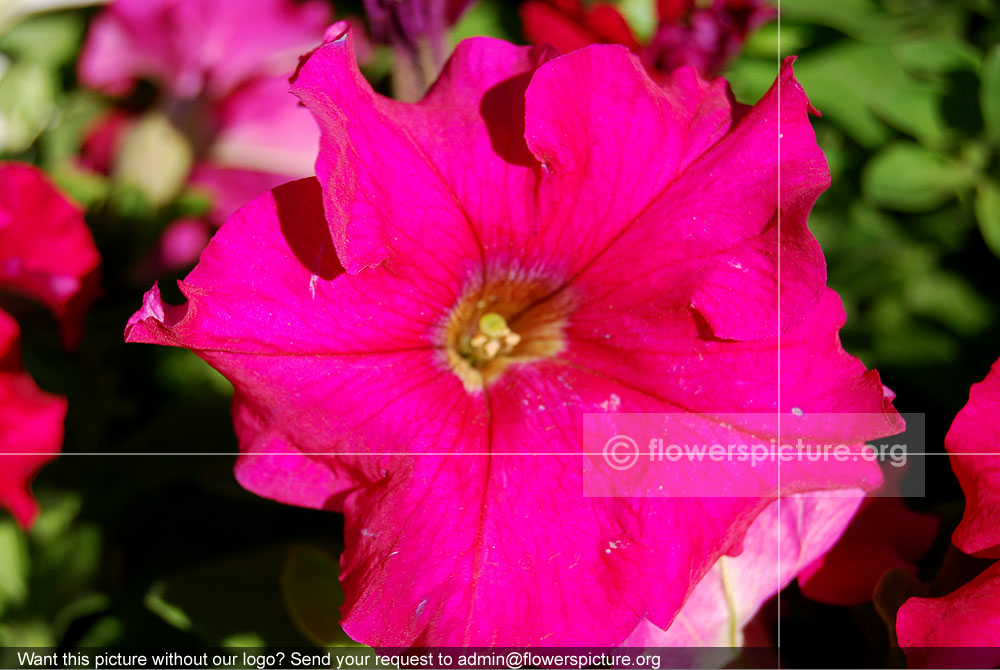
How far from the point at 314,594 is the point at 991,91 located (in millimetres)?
621

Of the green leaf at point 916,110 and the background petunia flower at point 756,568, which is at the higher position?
the green leaf at point 916,110

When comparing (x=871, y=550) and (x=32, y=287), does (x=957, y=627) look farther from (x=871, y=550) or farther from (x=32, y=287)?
(x=32, y=287)

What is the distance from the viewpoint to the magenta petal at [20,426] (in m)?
0.59

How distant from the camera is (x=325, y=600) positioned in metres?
→ 0.61

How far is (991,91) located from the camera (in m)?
0.68

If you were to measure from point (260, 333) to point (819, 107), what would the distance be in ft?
1.74

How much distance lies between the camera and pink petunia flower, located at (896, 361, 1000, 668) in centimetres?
47

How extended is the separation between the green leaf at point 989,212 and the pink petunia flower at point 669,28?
9.0 inches

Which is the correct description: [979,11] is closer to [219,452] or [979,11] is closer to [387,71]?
[387,71]

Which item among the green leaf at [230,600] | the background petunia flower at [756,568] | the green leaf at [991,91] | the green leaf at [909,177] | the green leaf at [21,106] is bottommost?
the green leaf at [230,600]

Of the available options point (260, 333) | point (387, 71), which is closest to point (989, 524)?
point (260, 333)

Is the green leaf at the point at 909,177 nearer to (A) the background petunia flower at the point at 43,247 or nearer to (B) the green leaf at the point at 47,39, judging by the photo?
(A) the background petunia flower at the point at 43,247

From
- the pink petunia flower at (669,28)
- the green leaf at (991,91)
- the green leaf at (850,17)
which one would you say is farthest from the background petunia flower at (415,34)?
the green leaf at (991,91)

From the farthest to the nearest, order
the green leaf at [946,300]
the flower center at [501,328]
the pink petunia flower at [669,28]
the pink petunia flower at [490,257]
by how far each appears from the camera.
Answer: the green leaf at [946,300] → the pink petunia flower at [669,28] → the flower center at [501,328] → the pink petunia flower at [490,257]
